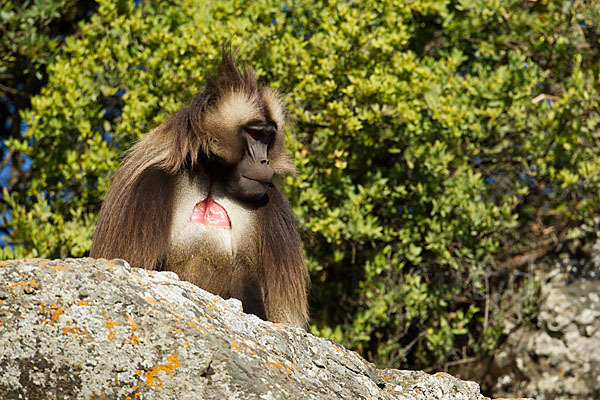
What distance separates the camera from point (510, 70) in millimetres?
7328

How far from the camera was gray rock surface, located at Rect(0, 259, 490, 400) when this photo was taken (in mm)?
2451

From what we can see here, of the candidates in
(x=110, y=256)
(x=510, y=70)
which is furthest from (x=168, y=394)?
(x=510, y=70)

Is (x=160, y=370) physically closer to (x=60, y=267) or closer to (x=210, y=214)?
(x=60, y=267)

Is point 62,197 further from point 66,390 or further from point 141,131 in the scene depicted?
point 66,390

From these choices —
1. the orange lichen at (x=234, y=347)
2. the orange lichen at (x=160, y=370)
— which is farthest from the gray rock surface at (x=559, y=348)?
the orange lichen at (x=160, y=370)

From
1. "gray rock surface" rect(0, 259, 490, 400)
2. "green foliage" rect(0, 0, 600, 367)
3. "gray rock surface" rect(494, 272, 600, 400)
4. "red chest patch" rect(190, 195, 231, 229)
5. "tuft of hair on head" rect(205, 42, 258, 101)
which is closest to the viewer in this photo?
"gray rock surface" rect(0, 259, 490, 400)

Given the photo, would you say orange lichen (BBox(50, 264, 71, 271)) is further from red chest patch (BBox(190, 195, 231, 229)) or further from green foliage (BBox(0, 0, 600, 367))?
green foliage (BBox(0, 0, 600, 367))

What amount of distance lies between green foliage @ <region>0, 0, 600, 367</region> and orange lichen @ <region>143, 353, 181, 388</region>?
3.90 metres

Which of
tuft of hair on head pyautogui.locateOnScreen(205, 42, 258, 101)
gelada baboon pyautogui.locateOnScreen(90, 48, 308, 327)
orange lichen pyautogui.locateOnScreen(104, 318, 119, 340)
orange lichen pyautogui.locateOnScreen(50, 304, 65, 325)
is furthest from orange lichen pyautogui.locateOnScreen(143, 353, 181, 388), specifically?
tuft of hair on head pyautogui.locateOnScreen(205, 42, 258, 101)

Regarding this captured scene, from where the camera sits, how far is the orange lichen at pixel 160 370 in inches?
98.7

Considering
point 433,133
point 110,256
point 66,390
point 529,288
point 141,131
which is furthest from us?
point 529,288

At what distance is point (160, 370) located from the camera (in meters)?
2.53

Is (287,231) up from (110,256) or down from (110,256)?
up

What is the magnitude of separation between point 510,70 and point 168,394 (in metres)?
5.59
